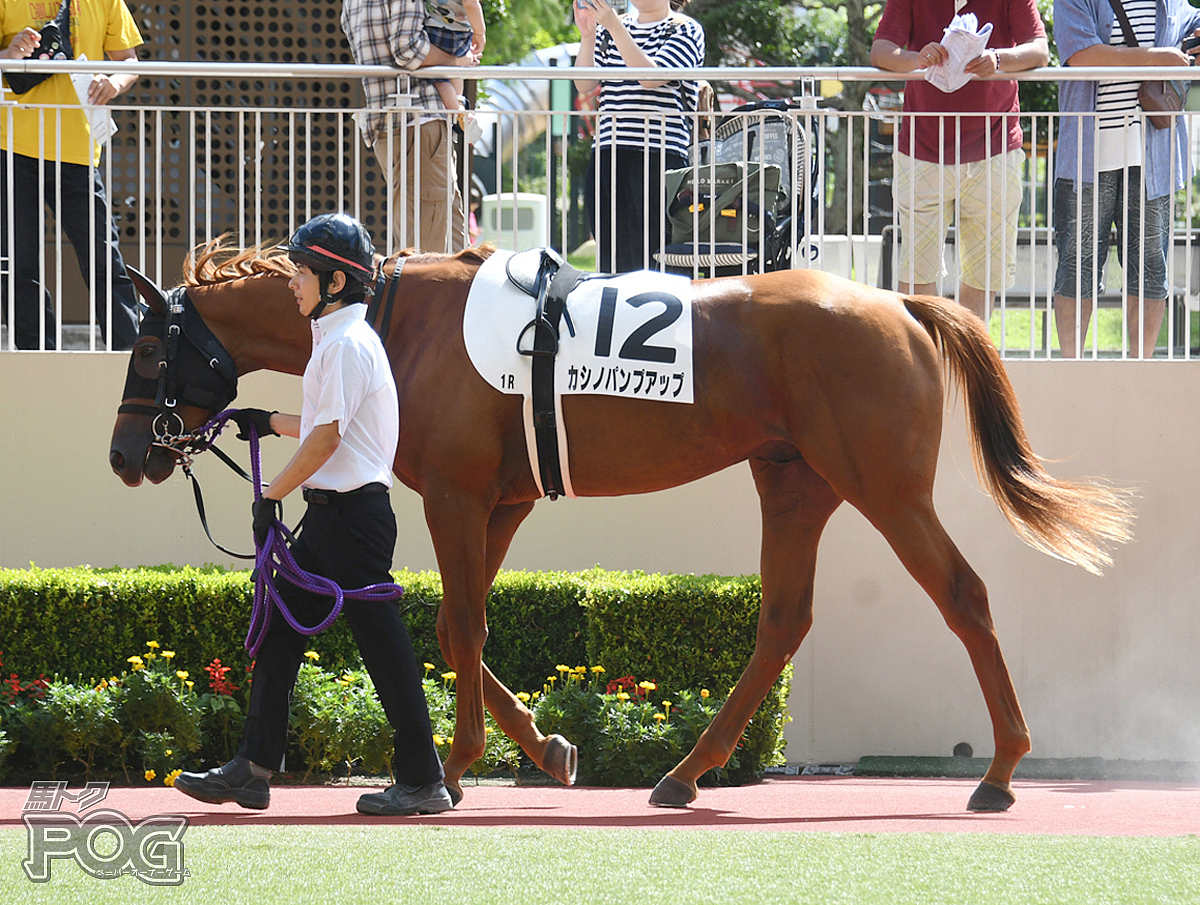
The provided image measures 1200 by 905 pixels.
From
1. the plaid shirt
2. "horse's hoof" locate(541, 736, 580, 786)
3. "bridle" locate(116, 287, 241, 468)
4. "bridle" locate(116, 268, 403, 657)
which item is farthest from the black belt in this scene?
the plaid shirt

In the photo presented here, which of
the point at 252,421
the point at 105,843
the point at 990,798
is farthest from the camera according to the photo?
the point at 990,798

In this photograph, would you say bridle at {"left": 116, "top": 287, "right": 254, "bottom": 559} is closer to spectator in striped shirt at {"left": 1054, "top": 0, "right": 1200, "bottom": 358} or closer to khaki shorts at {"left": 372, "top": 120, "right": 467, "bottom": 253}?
khaki shorts at {"left": 372, "top": 120, "right": 467, "bottom": 253}

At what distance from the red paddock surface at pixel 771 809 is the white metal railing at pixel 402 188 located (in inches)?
86.5

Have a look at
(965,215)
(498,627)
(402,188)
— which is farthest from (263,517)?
(965,215)

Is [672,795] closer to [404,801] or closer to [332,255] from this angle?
[404,801]

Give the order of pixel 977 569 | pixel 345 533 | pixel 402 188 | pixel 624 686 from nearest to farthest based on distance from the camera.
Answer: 1. pixel 345 533
2. pixel 624 686
3. pixel 977 569
4. pixel 402 188

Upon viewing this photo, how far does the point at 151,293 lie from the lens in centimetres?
515

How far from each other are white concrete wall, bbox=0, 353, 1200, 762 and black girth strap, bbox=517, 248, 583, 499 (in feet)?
6.04

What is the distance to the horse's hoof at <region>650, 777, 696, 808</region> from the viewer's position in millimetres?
5383

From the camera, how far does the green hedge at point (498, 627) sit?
20.4ft

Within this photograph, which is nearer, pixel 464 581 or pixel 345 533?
pixel 345 533

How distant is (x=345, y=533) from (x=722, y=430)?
54.4 inches

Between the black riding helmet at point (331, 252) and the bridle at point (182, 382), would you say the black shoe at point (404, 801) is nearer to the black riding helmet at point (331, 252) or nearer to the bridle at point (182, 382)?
the bridle at point (182, 382)

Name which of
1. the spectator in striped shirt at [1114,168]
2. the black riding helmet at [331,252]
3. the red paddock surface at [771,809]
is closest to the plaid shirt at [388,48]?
the black riding helmet at [331,252]
